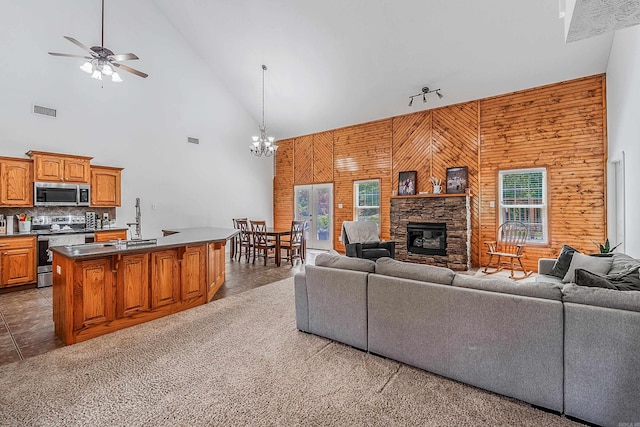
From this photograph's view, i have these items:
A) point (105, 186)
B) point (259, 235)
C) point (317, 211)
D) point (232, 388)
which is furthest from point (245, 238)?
point (232, 388)

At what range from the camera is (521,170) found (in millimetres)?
6156

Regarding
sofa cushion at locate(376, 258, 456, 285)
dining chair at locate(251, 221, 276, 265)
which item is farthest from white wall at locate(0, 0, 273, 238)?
sofa cushion at locate(376, 258, 456, 285)

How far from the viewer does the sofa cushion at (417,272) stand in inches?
88.8

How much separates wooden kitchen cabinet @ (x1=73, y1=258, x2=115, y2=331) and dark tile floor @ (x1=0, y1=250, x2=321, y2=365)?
313mm

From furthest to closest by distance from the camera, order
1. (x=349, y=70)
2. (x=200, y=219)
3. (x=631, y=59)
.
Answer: (x=200, y=219)
(x=349, y=70)
(x=631, y=59)

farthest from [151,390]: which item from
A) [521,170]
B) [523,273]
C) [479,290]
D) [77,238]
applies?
[521,170]

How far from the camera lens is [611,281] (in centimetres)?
212

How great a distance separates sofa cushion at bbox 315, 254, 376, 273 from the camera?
2.66 metres

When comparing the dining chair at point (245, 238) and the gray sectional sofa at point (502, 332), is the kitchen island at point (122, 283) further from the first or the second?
the dining chair at point (245, 238)

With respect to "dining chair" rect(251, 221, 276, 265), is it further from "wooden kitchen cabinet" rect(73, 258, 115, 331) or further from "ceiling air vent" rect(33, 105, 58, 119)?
"ceiling air vent" rect(33, 105, 58, 119)

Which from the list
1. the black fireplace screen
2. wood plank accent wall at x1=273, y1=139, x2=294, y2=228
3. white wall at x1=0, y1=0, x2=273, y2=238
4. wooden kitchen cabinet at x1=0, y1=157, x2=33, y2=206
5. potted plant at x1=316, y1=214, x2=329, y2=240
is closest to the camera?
wooden kitchen cabinet at x1=0, y1=157, x2=33, y2=206

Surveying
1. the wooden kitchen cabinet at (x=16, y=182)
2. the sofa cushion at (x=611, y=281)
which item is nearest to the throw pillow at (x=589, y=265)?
the sofa cushion at (x=611, y=281)

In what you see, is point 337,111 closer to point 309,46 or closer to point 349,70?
point 349,70

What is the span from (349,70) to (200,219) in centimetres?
530
